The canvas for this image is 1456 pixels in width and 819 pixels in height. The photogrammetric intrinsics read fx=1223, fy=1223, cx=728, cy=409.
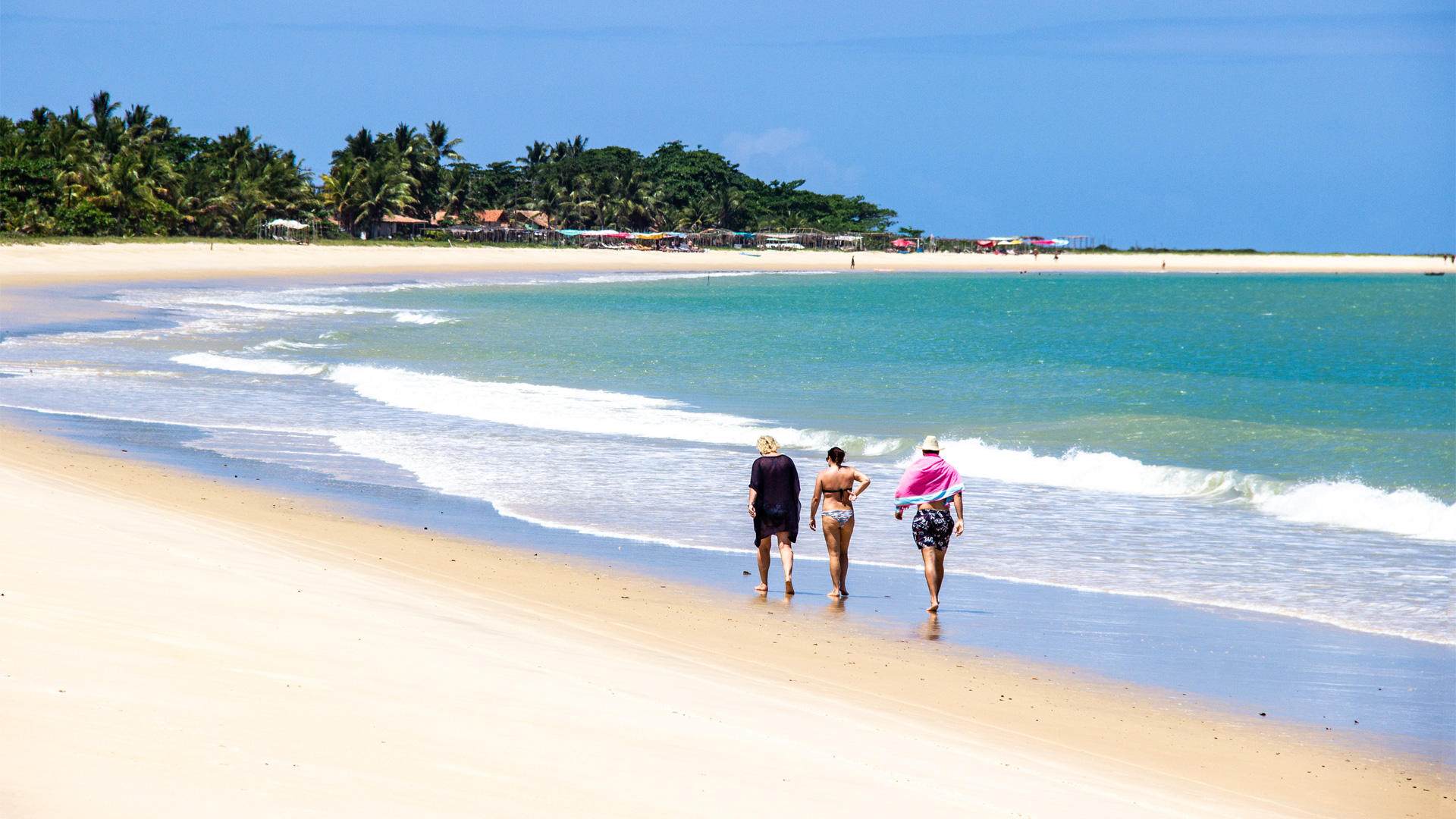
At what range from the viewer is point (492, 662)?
19.2 feet

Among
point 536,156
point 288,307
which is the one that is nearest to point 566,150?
point 536,156

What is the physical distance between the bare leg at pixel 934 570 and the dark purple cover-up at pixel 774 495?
1.07 meters

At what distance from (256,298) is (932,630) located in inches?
1736

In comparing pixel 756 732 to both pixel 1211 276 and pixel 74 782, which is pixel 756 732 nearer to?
pixel 74 782

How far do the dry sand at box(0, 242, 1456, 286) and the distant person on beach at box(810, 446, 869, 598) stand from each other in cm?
4517

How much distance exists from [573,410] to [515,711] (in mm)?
15336

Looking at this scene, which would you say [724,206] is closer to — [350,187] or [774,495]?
[350,187]

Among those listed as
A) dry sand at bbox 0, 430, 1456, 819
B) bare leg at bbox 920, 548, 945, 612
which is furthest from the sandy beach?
bare leg at bbox 920, 548, 945, 612

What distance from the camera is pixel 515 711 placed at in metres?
4.98

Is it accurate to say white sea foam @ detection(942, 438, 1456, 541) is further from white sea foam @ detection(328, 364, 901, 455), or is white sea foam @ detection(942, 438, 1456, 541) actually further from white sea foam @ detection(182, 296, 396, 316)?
white sea foam @ detection(182, 296, 396, 316)

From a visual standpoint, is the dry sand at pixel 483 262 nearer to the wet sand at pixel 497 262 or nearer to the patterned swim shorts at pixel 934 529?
the wet sand at pixel 497 262

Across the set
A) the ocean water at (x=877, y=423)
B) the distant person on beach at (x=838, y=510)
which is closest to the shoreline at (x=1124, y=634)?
the distant person on beach at (x=838, y=510)

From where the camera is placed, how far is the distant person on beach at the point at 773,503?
9516mm

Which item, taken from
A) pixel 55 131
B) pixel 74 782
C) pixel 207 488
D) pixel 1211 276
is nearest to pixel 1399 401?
pixel 207 488
